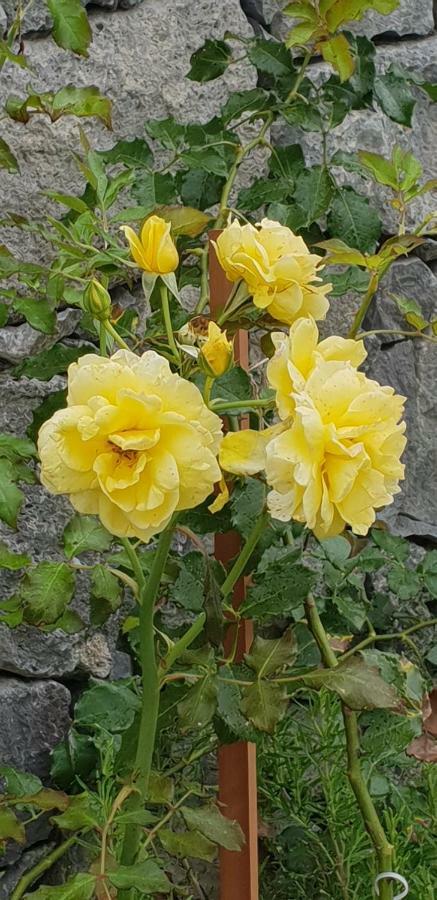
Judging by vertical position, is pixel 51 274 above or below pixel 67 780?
above

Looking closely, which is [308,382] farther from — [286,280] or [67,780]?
[67,780]

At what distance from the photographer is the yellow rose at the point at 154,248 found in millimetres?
739

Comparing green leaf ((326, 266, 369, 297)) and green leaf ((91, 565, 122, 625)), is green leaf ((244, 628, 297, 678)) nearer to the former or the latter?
green leaf ((91, 565, 122, 625))

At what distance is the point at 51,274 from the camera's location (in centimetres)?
106

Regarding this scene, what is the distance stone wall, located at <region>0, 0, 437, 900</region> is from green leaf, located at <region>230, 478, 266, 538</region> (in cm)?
50

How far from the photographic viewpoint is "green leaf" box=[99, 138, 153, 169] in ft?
3.92

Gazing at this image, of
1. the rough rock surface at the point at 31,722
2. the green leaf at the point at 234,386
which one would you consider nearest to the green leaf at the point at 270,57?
the green leaf at the point at 234,386

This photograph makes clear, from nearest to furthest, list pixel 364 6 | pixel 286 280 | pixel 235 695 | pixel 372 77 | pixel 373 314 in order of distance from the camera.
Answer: pixel 286 280 < pixel 235 695 < pixel 364 6 < pixel 372 77 < pixel 373 314

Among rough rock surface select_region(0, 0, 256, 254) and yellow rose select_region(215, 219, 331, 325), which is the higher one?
yellow rose select_region(215, 219, 331, 325)

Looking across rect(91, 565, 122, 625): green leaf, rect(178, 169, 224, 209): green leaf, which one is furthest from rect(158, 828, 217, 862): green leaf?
rect(178, 169, 224, 209): green leaf

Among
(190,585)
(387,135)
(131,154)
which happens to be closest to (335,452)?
(190,585)

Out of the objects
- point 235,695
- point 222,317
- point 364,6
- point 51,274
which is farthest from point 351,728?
point 364,6

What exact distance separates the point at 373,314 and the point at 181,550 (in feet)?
1.58

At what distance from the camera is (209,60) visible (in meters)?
1.25
